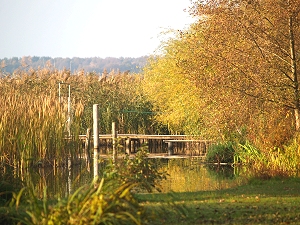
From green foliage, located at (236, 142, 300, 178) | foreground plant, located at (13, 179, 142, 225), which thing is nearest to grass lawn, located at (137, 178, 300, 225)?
foreground plant, located at (13, 179, 142, 225)

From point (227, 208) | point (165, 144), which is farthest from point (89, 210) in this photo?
point (165, 144)

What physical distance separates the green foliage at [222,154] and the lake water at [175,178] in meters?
0.57

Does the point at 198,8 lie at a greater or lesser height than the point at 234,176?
greater

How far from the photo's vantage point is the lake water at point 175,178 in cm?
1762

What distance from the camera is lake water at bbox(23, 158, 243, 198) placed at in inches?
694

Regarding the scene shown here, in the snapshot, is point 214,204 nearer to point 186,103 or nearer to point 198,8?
point 198,8

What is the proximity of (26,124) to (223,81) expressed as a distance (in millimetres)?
6675

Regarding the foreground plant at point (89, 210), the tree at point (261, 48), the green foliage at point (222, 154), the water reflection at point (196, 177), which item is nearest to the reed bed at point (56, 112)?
the water reflection at point (196, 177)

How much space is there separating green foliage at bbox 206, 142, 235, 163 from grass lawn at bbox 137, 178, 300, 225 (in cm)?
1006

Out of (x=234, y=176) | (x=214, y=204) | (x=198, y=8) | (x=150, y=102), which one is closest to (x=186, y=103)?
(x=150, y=102)

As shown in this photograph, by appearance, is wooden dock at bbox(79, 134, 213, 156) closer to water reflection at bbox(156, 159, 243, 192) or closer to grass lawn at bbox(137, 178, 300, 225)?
water reflection at bbox(156, 159, 243, 192)

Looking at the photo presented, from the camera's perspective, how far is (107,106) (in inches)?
1299

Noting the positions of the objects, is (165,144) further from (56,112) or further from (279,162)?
(279,162)

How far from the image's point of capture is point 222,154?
2498cm
